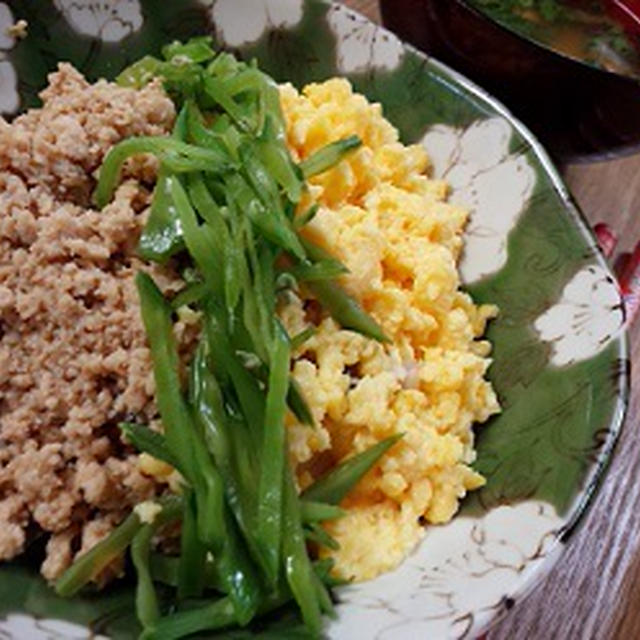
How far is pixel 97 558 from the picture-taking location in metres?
1.31

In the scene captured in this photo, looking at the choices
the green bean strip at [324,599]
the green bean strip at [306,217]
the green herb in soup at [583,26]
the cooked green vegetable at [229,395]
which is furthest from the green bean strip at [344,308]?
the green herb in soup at [583,26]

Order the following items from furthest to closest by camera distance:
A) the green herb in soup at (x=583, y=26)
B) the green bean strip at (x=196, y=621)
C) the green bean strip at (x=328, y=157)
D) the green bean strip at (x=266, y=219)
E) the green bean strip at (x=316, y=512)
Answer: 1. the green herb in soup at (x=583, y=26)
2. the green bean strip at (x=328, y=157)
3. the green bean strip at (x=266, y=219)
4. the green bean strip at (x=316, y=512)
5. the green bean strip at (x=196, y=621)

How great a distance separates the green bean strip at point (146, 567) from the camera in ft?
4.17

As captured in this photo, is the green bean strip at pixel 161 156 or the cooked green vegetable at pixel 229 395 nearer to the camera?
the cooked green vegetable at pixel 229 395

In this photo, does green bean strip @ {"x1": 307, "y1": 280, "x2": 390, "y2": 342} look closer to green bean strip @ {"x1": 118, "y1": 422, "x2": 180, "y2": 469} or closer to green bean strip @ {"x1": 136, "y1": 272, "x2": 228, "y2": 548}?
green bean strip @ {"x1": 136, "y1": 272, "x2": 228, "y2": 548}

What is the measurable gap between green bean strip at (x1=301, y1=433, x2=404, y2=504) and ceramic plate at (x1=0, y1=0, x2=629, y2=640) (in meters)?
0.14

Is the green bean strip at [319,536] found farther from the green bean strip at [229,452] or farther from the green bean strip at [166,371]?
the green bean strip at [166,371]

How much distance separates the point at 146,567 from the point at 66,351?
1.17ft

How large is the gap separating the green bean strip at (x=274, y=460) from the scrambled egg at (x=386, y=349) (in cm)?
7

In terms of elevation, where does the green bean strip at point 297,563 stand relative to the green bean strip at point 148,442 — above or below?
below

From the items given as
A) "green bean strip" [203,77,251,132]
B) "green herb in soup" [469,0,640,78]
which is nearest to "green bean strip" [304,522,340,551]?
"green bean strip" [203,77,251,132]

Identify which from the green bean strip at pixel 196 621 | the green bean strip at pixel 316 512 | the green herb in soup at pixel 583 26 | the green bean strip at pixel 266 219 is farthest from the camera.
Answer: the green herb in soup at pixel 583 26

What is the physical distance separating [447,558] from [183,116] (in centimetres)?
90

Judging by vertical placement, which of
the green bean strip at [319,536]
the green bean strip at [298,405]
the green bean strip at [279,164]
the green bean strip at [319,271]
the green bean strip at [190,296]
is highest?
the green bean strip at [279,164]
